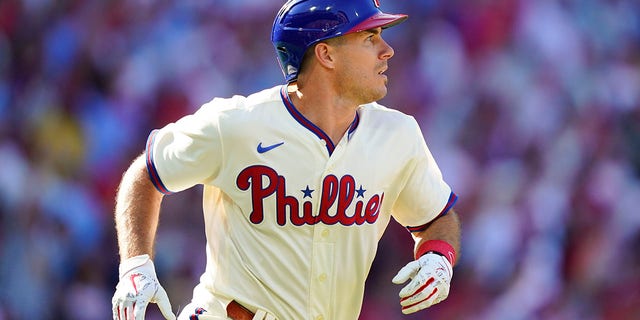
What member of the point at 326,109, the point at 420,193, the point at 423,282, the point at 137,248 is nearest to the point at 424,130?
the point at 420,193

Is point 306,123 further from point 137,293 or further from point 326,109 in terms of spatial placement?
point 137,293

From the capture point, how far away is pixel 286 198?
3287mm

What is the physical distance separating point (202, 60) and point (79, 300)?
62.3 inches

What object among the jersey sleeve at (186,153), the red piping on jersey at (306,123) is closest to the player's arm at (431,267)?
the red piping on jersey at (306,123)

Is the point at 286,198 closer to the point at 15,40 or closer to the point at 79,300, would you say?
the point at 79,300

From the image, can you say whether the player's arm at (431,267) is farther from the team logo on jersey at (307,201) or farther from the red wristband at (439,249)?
the team logo on jersey at (307,201)

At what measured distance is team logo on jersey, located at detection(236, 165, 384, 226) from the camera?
3.29 m

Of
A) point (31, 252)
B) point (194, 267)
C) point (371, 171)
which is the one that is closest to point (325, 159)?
point (371, 171)

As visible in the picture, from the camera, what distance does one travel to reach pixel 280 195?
3287 millimetres

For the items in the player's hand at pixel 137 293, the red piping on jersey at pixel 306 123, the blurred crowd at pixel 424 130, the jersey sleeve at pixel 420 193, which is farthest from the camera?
the blurred crowd at pixel 424 130

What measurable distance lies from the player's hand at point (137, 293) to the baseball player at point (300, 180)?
0.5 inches

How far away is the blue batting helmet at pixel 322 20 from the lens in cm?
339

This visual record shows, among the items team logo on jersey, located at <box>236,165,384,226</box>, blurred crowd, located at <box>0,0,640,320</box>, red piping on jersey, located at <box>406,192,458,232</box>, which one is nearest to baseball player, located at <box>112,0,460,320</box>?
team logo on jersey, located at <box>236,165,384,226</box>

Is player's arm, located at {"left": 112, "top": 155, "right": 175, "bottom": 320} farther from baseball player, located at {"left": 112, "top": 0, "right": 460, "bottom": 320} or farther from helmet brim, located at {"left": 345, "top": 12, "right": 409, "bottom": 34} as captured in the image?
helmet brim, located at {"left": 345, "top": 12, "right": 409, "bottom": 34}
